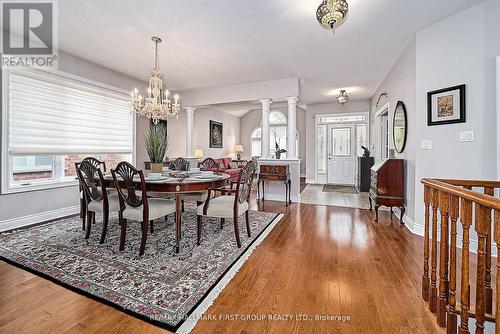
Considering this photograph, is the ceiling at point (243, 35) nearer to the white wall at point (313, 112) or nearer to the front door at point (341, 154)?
the white wall at point (313, 112)

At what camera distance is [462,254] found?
1.23 meters

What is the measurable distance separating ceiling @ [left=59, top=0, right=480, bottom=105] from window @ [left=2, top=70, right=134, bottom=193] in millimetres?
620

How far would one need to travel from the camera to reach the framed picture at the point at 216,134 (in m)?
8.27

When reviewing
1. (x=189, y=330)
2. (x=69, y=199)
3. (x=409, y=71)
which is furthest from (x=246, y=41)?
(x=69, y=199)

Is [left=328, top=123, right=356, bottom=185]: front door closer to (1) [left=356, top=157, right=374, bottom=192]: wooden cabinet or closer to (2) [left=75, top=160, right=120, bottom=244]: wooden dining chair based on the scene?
(1) [left=356, top=157, right=374, bottom=192]: wooden cabinet

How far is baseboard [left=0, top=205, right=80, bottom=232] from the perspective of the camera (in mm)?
3078

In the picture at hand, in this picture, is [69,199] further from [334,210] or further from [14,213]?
[334,210]

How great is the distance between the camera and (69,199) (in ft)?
12.6

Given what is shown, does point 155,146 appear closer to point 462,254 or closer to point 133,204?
point 133,204

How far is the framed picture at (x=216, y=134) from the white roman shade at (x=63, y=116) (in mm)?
3615

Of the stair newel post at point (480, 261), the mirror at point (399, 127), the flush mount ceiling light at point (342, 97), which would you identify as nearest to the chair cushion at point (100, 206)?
the stair newel post at point (480, 261)

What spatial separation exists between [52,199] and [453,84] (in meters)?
5.80

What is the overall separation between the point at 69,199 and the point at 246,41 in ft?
12.6

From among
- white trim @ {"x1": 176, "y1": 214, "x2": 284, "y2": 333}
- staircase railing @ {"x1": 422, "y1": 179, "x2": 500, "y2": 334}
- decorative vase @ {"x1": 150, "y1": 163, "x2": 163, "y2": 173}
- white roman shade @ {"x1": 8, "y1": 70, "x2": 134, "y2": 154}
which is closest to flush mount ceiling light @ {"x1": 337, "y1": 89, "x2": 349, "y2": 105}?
staircase railing @ {"x1": 422, "y1": 179, "x2": 500, "y2": 334}
